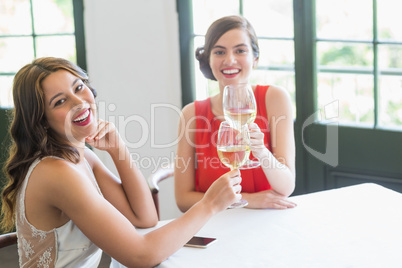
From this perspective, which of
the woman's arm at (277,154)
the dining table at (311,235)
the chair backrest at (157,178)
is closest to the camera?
the dining table at (311,235)

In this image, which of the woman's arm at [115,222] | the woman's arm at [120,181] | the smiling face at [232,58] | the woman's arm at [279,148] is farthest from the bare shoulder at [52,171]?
the smiling face at [232,58]

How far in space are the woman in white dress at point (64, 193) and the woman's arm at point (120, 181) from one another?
0.55ft

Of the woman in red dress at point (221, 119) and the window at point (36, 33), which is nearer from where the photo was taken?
the woman in red dress at point (221, 119)

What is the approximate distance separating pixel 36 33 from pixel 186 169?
1999 millimetres

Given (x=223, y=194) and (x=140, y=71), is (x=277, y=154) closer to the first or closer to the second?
(x=223, y=194)

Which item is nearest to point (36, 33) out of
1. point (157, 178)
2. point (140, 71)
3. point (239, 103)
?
point (140, 71)

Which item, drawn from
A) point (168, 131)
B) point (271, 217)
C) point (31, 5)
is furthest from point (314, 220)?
point (31, 5)

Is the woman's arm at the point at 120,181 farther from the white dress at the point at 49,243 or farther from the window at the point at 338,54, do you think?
the window at the point at 338,54

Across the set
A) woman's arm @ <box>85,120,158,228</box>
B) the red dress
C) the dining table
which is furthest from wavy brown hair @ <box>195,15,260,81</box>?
the dining table

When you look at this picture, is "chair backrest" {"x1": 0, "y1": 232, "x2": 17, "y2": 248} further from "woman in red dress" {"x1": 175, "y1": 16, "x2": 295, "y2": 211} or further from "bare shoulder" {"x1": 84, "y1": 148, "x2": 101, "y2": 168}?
"woman in red dress" {"x1": 175, "y1": 16, "x2": 295, "y2": 211}

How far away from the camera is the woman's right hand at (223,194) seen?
1704 millimetres

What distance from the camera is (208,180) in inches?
94.7

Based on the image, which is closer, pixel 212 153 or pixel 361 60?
pixel 212 153

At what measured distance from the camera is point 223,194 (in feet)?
5.60
